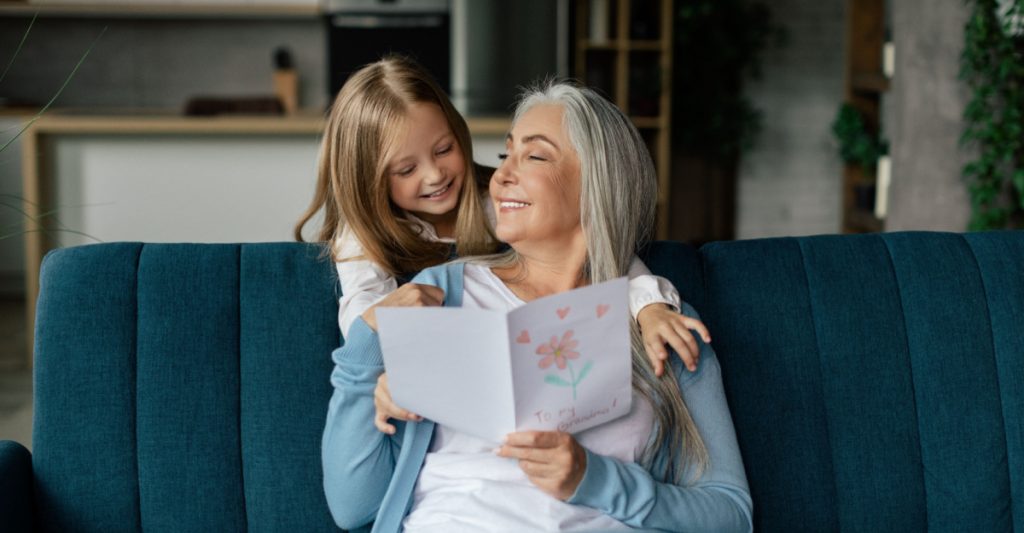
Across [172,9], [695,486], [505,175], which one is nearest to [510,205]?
[505,175]

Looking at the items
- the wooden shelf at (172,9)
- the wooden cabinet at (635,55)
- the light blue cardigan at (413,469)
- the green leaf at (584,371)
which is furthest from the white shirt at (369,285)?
the wooden shelf at (172,9)

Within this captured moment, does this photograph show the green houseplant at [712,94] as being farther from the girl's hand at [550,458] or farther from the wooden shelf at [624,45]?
the girl's hand at [550,458]

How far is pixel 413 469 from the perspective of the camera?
154 centimetres

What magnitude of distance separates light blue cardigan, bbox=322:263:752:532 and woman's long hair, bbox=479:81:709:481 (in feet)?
0.08

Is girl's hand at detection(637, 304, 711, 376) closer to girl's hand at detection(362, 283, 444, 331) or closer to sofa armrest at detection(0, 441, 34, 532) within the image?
girl's hand at detection(362, 283, 444, 331)

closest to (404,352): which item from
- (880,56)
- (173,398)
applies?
(173,398)

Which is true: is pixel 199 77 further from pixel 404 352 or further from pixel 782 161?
pixel 404 352

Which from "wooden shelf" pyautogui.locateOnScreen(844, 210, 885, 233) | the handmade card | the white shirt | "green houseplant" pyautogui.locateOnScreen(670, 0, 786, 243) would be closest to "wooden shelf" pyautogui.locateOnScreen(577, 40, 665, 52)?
"green houseplant" pyautogui.locateOnScreen(670, 0, 786, 243)

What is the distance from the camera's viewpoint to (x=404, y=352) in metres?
1.32

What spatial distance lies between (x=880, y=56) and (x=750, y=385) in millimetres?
4020

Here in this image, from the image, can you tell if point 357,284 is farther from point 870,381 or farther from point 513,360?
point 870,381

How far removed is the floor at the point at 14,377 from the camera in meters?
3.72

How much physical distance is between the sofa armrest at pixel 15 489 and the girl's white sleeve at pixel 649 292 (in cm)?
98

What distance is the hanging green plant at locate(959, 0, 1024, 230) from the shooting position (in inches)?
131
